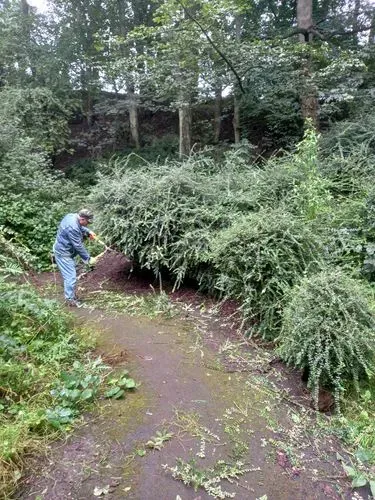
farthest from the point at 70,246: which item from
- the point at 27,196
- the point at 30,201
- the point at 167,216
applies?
the point at 27,196

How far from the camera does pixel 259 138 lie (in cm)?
1135

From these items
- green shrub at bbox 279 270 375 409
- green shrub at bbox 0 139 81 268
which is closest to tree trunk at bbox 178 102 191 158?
green shrub at bbox 0 139 81 268

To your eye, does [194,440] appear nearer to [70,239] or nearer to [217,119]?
[70,239]

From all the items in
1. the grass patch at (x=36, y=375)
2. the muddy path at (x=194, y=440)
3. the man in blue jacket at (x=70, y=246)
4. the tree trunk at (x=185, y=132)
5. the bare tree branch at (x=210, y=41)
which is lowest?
the muddy path at (x=194, y=440)

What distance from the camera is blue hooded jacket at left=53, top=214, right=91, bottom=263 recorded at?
5.28m

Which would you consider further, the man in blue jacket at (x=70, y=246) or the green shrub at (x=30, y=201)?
the green shrub at (x=30, y=201)

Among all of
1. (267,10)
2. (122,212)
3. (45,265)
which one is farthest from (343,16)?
(45,265)

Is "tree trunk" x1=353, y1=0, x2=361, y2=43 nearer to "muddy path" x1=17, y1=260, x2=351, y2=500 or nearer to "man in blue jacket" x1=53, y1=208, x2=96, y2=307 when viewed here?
"man in blue jacket" x1=53, y1=208, x2=96, y2=307

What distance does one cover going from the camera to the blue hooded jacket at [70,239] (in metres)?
5.28

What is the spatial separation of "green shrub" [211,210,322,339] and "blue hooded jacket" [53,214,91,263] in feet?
6.42

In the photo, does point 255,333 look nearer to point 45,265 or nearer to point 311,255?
point 311,255

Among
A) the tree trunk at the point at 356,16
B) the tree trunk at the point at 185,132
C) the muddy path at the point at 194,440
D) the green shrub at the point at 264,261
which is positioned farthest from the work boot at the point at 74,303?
the tree trunk at the point at 356,16

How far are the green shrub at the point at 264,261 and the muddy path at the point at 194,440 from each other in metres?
0.68

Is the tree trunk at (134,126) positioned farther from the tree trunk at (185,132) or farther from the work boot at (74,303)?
the work boot at (74,303)
